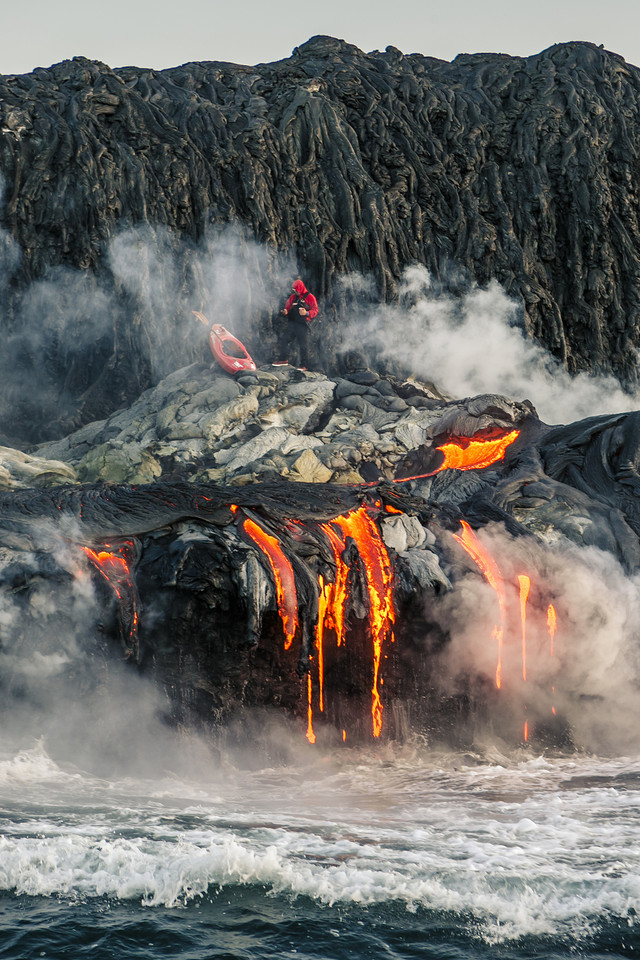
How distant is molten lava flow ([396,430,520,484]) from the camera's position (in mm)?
18172

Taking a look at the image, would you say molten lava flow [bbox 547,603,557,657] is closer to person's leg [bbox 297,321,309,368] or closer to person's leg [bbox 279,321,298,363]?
person's leg [bbox 297,321,309,368]

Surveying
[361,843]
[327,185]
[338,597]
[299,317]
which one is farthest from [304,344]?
[361,843]

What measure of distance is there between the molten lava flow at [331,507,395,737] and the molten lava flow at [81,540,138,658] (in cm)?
296

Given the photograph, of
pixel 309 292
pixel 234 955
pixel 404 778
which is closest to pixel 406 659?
pixel 404 778

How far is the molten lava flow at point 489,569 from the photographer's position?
13688 mm

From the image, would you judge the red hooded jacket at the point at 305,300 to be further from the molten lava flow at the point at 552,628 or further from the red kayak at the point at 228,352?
the molten lava flow at the point at 552,628

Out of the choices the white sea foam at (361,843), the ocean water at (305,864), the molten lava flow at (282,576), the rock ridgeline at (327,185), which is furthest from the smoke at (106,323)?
the white sea foam at (361,843)

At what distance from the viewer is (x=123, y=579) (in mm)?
12641

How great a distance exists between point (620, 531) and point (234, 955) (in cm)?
985

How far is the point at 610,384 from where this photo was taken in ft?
98.1

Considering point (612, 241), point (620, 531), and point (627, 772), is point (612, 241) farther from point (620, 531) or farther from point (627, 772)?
point (627, 772)

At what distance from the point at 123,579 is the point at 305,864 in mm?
5153

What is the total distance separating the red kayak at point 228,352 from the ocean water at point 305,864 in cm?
1245

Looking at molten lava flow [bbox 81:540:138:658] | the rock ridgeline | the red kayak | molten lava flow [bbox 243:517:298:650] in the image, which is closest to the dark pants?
the rock ridgeline
